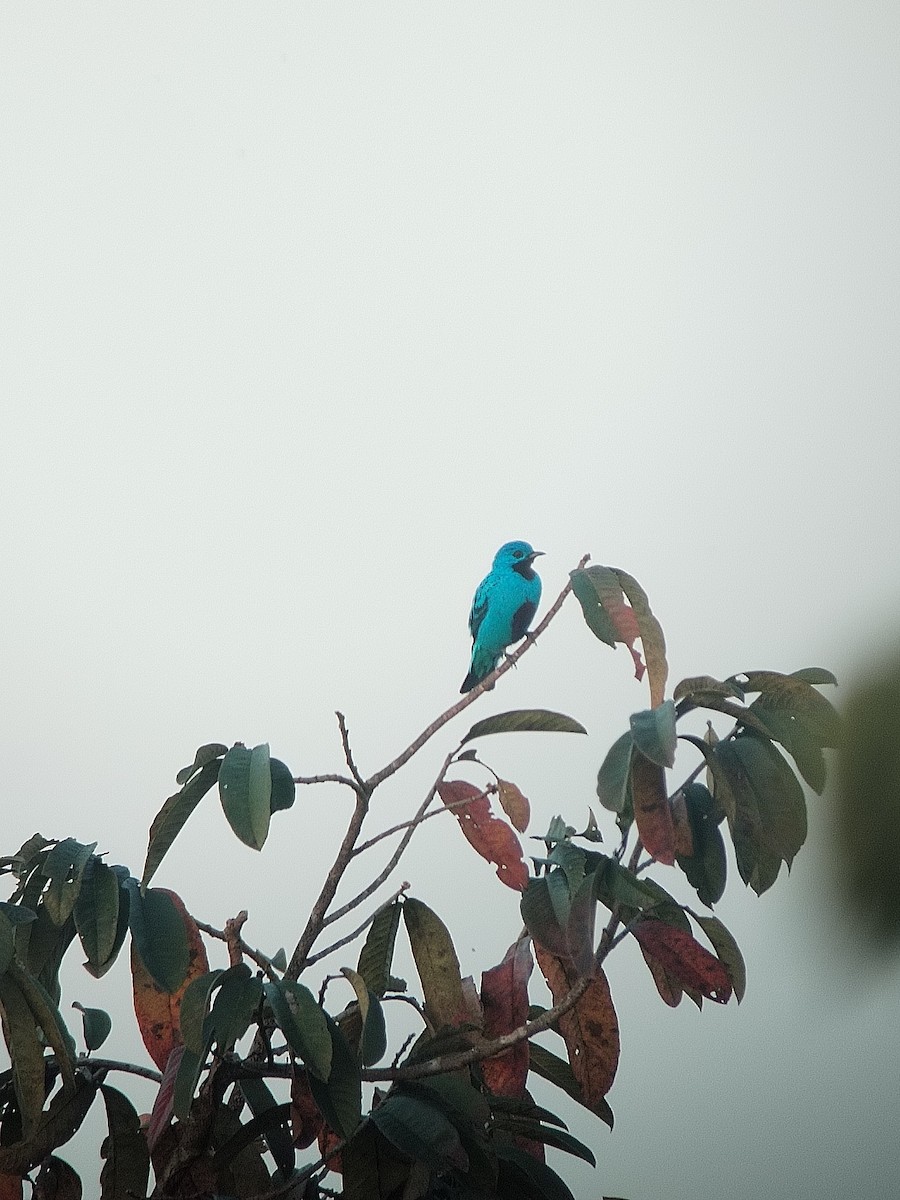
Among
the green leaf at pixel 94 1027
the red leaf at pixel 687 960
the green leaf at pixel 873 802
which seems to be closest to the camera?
the green leaf at pixel 873 802

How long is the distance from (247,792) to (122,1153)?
0.54 m

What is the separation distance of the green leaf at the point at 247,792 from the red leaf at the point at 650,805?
420 mm

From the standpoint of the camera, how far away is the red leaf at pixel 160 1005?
4.74ft

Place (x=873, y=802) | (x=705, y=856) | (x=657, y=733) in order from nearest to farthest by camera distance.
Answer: (x=873, y=802) → (x=657, y=733) → (x=705, y=856)

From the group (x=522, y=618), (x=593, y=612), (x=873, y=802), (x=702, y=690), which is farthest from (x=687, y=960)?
(x=522, y=618)

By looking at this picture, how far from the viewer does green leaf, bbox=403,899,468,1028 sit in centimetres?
148

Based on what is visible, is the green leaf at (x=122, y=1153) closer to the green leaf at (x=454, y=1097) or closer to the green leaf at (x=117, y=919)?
the green leaf at (x=117, y=919)

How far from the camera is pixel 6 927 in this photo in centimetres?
121

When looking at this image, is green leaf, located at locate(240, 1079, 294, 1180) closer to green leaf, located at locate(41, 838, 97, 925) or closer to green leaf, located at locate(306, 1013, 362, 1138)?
green leaf, located at locate(306, 1013, 362, 1138)

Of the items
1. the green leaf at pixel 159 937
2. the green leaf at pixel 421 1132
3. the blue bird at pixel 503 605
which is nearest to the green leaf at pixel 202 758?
the green leaf at pixel 159 937

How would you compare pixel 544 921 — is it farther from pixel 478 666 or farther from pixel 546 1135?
pixel 478 666

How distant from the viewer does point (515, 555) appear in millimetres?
3037

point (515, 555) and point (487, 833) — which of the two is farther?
point (515, 555)

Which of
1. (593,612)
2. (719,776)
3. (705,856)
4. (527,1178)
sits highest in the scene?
(593,612)
